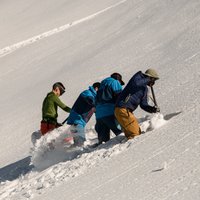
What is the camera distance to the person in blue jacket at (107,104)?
28.3 ft

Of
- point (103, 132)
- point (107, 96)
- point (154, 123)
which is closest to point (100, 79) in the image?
point (103, 132)

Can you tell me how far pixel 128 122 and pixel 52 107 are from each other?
2.00 metres

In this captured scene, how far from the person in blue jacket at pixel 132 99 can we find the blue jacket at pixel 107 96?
0.98 ft

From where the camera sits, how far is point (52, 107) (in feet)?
32.6

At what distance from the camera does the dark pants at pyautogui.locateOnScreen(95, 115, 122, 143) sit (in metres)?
8.93

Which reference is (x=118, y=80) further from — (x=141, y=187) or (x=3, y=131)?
(x=3, y=131)

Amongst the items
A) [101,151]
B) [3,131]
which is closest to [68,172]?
[101,151]

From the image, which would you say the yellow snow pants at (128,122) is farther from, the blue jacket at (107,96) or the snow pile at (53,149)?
the snow pile at (53,149)

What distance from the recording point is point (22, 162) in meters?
10.7

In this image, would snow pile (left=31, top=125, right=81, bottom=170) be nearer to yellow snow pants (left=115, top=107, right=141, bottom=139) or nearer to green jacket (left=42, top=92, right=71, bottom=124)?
green jacket (left=42, top=92, right=71, bottom=124)

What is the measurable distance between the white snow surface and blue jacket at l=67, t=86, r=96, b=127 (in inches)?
9.4

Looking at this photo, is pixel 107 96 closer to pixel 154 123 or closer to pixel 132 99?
pixel 132 99

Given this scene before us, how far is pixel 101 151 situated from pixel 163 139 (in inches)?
42.7

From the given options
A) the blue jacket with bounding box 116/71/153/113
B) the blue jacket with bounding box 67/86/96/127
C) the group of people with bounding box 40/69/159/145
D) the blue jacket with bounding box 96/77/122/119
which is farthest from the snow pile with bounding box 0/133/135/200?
the blue jacket with bounding box 67/86/96/127
